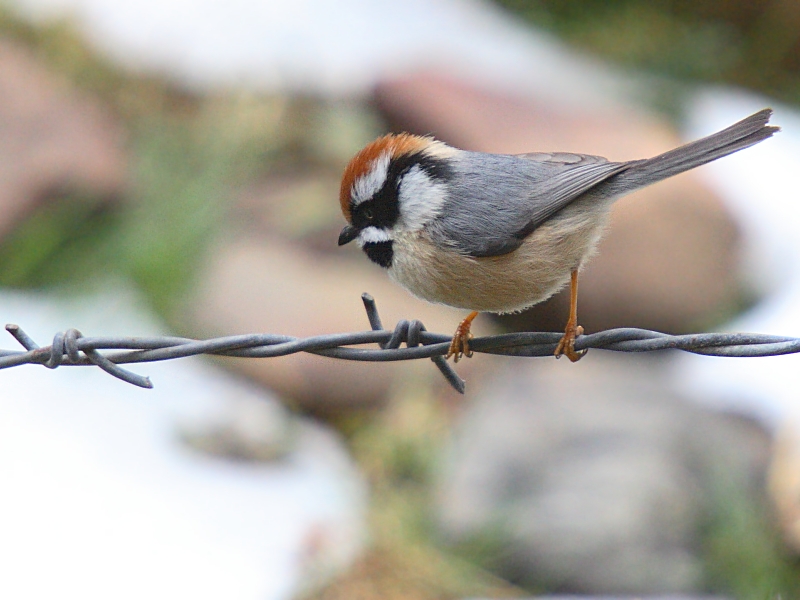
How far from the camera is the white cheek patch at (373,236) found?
330cm

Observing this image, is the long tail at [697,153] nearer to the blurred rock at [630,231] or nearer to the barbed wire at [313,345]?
the barbed wire at [313,345]

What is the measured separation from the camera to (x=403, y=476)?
5488 millimetres

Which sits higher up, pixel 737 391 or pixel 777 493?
pixel 737 391

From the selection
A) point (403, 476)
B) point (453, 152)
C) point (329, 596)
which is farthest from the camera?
point (403, 476)

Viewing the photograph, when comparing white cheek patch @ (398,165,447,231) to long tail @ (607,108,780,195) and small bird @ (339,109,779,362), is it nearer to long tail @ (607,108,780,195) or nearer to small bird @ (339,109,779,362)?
small bird @ (339,109,779,362)

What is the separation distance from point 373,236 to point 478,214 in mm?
420

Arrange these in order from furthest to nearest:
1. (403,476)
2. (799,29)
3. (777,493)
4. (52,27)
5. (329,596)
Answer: (799,29) → (52,27) → (403,476) → (777,493) → (329,596)

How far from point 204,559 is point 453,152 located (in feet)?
8.80

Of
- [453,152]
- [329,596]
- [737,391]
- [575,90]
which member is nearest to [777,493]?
[737,391]

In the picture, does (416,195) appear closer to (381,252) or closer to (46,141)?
(381,252)

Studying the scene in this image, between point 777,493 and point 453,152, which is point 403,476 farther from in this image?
point 453,152

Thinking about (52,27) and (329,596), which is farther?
(52,27)

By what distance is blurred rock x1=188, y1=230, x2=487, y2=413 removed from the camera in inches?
241

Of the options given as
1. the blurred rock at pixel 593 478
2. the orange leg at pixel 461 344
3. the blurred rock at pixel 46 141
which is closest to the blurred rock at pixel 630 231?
the blurred rock at pixel 593 478
